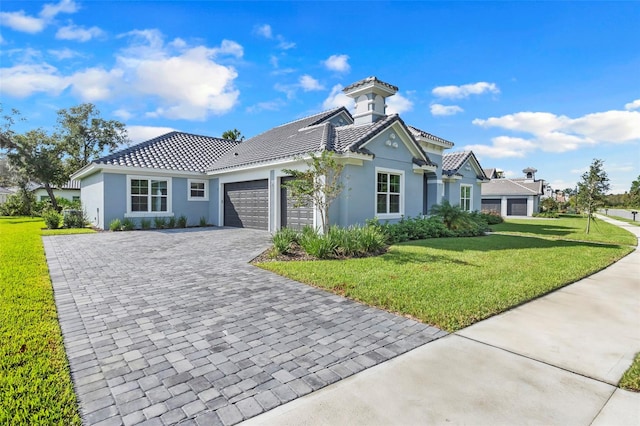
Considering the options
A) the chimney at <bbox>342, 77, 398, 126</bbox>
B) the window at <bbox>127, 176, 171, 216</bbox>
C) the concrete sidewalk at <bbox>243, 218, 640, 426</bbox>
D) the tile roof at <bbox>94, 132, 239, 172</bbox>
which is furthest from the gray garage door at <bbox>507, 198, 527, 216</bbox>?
the concrete sidewalk at <bbox>243, 218, 640, 426</bbox>

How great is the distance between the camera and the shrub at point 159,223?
16891 mm

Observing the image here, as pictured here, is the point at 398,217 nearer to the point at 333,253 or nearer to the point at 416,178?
the point at 416,178

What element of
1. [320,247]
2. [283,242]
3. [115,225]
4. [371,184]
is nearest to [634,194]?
[371,184]

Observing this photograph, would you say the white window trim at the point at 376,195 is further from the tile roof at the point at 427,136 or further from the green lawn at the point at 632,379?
the green lawn at the point at 632,379

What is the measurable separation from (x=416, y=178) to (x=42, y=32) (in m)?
15.5

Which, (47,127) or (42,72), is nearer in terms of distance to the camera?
(42,72)

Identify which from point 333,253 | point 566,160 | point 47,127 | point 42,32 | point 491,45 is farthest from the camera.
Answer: point 47,127

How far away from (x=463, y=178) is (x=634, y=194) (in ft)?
193

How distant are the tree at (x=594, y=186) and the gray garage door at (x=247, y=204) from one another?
16.9 m

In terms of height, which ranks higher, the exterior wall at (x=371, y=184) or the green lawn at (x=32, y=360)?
the exterior wall at (x=371, y=184)

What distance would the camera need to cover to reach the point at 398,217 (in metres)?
14.8

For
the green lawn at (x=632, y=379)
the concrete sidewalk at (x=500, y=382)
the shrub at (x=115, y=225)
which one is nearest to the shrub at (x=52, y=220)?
the shrub at (x=115, y=225)

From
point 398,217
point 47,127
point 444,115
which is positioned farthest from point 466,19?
point 47,127

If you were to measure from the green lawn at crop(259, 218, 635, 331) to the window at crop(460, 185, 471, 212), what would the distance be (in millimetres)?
13283
